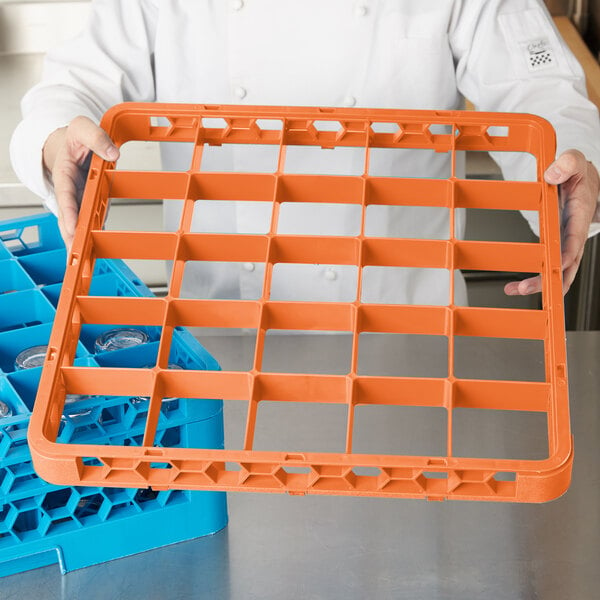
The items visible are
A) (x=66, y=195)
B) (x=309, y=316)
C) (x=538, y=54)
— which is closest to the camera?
(x=309, y=316)

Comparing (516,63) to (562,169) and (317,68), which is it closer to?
(317,68)

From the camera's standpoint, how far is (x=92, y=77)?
1.05m

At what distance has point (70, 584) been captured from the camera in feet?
2.24

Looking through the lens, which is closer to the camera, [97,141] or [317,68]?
[97,141]

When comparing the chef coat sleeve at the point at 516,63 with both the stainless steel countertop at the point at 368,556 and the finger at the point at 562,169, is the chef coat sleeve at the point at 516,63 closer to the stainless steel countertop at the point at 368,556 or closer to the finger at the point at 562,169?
the finger at the point at 562,169

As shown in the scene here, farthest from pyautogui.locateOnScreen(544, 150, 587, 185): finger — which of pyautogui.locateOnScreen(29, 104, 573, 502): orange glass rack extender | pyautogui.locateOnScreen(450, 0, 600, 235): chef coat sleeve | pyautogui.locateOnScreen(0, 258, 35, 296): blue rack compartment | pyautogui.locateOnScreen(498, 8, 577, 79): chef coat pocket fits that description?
pyautogui.locateOnScreen(0, 258, 35, 296): blue rack compartment

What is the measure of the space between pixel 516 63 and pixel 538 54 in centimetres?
3

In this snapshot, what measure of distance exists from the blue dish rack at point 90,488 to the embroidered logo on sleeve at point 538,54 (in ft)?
1.90

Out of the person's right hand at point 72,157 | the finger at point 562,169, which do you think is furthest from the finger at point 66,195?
the finger at point 562,169

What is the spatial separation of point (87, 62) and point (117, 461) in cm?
68

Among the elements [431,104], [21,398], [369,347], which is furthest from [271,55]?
[21,398]

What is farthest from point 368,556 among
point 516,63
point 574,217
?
point 516,63

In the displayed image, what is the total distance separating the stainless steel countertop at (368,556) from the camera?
69cm

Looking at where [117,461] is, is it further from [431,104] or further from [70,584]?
[431,104]
